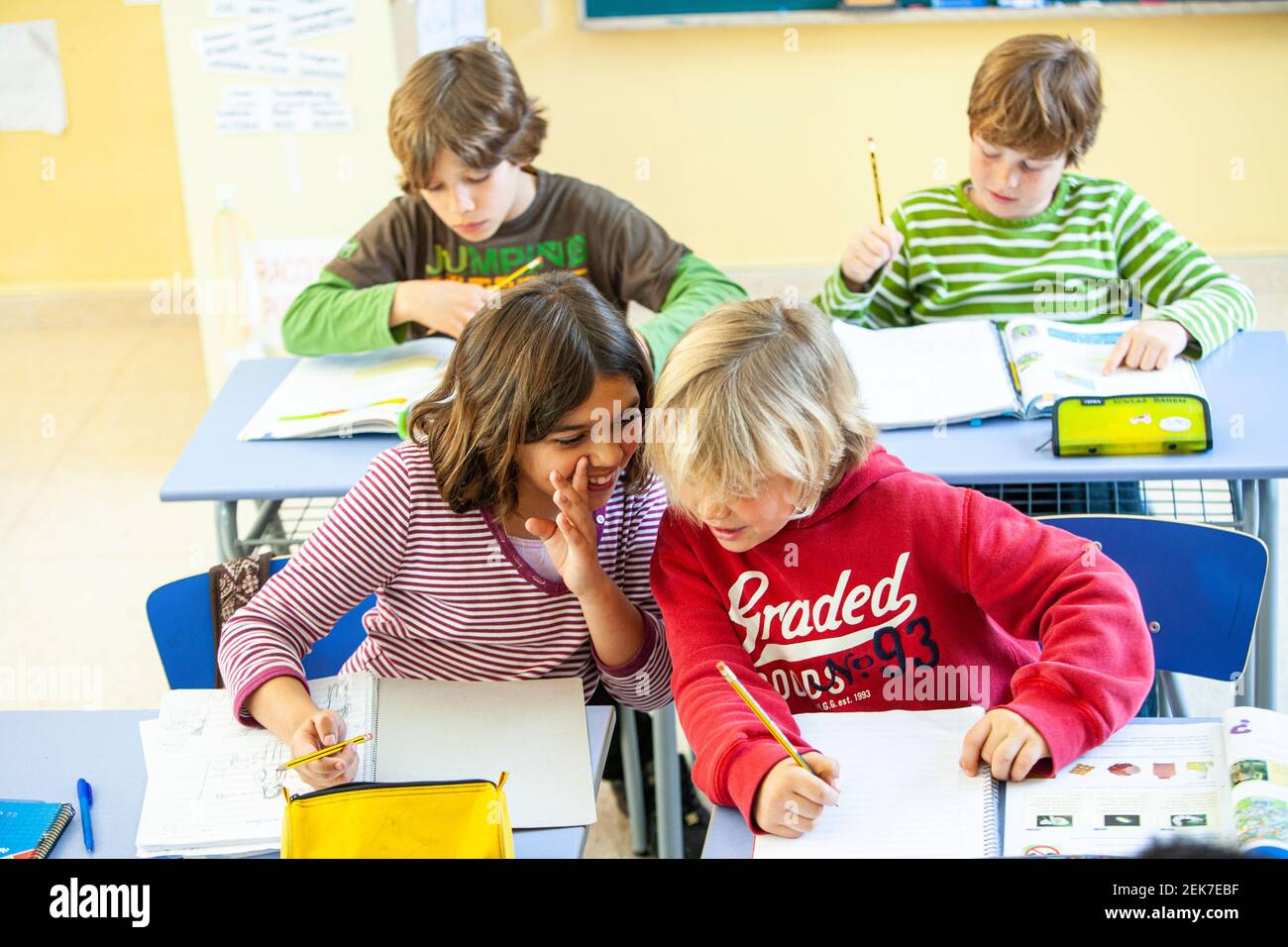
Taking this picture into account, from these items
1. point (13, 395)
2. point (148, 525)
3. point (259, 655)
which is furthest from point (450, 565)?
point (13, 395)

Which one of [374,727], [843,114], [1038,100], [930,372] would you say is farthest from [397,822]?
[843,114]

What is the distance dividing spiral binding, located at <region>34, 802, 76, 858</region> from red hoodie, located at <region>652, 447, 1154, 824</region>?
1.87 ft

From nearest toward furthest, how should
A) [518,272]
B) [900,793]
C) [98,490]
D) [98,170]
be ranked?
[900,793]
[518,272]
[98,490]
[98,170]

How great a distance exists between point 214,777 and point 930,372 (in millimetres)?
1219

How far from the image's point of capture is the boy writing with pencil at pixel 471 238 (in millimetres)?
2102

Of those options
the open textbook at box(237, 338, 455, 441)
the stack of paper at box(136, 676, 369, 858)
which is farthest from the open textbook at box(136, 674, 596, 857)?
the open textbook at box(237, 338, 455, 441)

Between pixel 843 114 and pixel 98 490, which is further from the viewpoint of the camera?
pixel 843 114

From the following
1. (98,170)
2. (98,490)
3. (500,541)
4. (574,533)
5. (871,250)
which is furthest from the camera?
(98,170)

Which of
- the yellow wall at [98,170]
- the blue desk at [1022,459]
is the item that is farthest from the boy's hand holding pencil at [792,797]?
the yellow wall at [98,170]

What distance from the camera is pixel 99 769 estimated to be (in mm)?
1339

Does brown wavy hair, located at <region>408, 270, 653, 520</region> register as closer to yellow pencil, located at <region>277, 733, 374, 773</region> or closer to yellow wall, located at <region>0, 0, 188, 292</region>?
yellow pencil, located at <region>277, 733, 374, 773</region>

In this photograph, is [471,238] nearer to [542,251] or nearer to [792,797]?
[542,251]

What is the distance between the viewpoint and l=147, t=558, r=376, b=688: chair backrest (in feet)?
5.02

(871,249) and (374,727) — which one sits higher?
(871,249)
